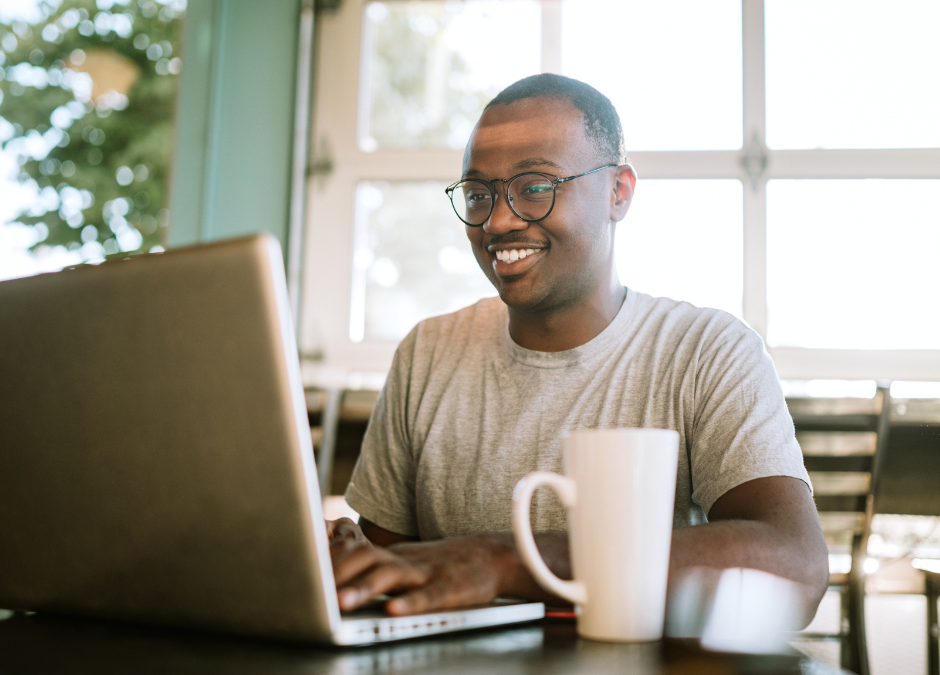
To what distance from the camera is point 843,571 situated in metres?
1.82

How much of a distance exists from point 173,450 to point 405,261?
2.25 meters

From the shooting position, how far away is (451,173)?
265cm

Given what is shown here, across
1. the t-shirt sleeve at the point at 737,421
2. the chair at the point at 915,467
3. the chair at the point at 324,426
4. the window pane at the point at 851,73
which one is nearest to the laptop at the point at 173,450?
the t-shirt sleeve at the point at 737,421

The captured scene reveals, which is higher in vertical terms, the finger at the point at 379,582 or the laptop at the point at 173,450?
the laptop at the point at 173,450

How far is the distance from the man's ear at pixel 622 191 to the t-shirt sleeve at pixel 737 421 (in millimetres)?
289

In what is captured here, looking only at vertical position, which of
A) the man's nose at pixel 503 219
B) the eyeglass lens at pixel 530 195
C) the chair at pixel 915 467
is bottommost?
the chair at pixel 915 467

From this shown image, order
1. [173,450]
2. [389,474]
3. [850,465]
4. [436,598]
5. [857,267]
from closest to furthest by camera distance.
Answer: [173,450] → [436,598] → [389,474] → [850,465] → [857,267]

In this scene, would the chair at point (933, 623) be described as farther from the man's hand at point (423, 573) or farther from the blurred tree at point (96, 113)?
the blurred tree at point (96, 113)

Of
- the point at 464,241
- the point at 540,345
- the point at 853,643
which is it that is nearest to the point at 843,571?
the point at 853,643

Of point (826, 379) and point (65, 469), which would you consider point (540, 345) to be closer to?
point (65, 469)

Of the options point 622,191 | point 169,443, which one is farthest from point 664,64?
point 169,443

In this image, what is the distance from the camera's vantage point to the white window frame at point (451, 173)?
8.17 feet

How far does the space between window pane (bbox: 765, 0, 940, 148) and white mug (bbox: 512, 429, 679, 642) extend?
2307 millimetres

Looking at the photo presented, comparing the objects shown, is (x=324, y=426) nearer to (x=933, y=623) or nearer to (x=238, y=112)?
(x=238, y=112)
